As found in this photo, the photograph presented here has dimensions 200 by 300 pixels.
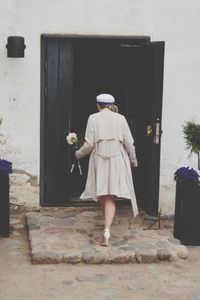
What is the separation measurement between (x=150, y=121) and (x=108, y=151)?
136cm

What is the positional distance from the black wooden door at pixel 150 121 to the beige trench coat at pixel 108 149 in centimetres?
93

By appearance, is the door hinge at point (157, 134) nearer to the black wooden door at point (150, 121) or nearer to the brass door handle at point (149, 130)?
the black wooden door at point (150, 121)

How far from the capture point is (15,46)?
8.15 meters

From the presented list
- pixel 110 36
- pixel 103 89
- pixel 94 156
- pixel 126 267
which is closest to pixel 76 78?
pixel 103 89

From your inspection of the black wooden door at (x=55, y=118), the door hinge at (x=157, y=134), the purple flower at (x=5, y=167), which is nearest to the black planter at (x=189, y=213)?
the door hinge at (x=157, y=134)

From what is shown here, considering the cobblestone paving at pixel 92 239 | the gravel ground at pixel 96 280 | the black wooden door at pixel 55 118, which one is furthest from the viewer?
the black wooden door at pixel 55 118

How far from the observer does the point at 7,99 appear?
839 cm

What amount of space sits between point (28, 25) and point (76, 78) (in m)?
3.27

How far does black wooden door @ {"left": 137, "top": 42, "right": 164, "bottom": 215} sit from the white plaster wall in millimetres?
309

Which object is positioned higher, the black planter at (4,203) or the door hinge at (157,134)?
the door hinge at (157,134)

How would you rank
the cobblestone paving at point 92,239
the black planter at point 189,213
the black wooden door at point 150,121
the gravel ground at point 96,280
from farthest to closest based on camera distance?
the black wooden door at point 150,121, the black planter at point 189,213, the cobblestone paving at point 92,239, the gravel ground at point 96,280

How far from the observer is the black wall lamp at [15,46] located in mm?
8148

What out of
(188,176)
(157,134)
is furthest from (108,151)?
(157,134)

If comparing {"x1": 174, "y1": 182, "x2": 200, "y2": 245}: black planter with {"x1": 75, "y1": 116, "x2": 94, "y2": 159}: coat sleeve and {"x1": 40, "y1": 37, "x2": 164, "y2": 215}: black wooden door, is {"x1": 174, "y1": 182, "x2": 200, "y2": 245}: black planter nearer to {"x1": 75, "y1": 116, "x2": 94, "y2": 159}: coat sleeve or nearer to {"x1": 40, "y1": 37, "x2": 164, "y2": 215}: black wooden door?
{"x1": 40, "y1": 37, "x2": 164, "y2": 215}: black wooden door
